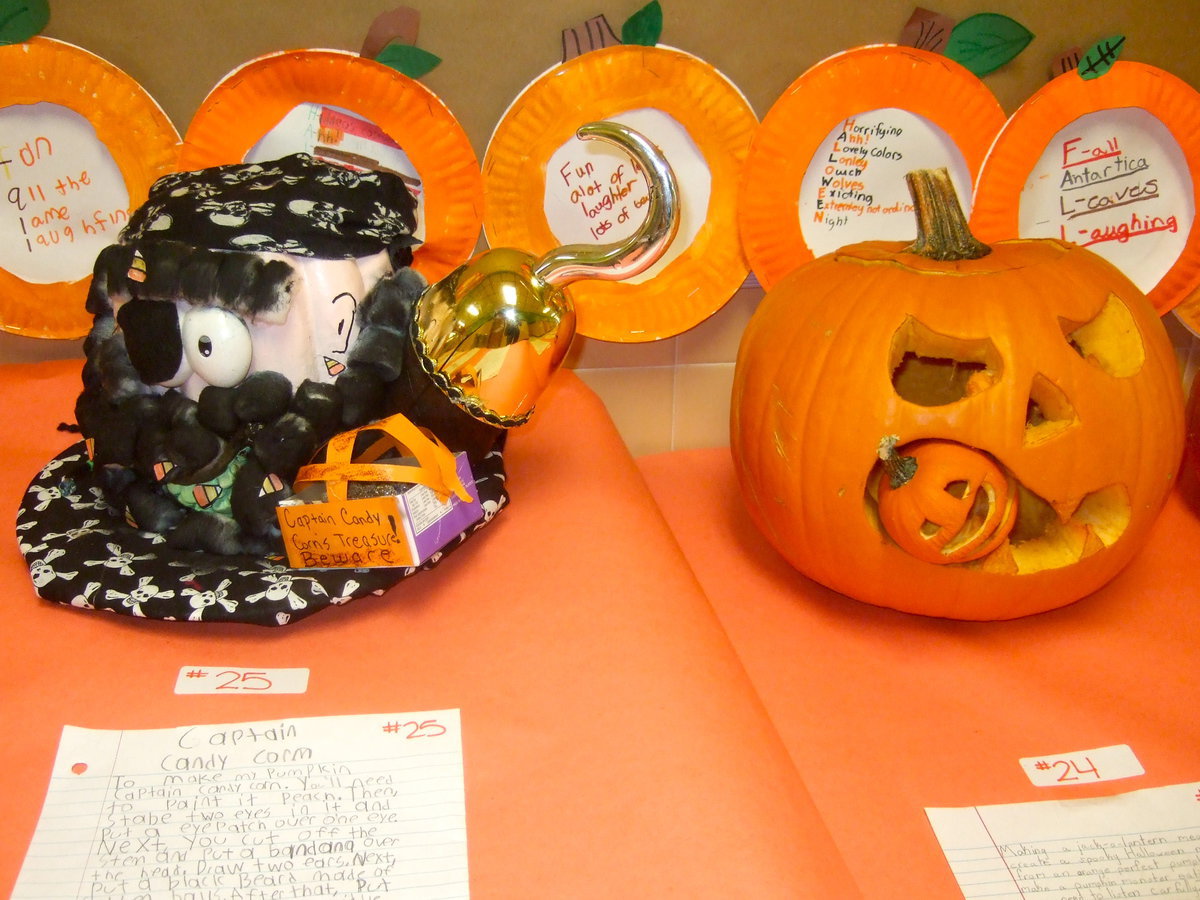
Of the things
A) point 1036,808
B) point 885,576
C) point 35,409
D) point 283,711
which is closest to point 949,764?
point 1036,808

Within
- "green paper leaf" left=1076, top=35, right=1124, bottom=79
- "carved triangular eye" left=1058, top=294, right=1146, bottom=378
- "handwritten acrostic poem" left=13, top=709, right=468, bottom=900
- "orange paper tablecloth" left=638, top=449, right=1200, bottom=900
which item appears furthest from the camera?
"green paper leaf" left=1076, top=35, right=1124, bottom=79

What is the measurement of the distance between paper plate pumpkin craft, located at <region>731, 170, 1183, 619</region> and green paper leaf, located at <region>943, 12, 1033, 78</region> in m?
0.32

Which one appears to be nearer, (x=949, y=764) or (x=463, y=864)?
(x=463, y=864)

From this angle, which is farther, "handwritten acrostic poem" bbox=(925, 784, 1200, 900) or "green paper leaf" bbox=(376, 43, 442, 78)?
"green paper leaf" bbox=(376, 43, 442, 78)

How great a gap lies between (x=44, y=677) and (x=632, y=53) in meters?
0.79

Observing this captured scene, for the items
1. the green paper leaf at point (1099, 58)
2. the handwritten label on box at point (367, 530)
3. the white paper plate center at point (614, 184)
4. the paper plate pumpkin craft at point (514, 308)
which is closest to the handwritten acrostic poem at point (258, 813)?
the handwritten label on box at point (367, 530)

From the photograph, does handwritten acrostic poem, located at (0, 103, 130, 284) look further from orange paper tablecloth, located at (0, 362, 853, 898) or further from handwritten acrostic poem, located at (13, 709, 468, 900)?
handwritten acrostic poem, located at (13, 709, 468, 900)

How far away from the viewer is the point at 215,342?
0.71 m

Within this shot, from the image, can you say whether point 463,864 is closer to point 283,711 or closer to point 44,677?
point 283,711

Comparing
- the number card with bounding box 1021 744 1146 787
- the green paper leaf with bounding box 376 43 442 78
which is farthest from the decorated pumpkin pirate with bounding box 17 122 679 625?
the number card with bounding box 1021 744 1146 787

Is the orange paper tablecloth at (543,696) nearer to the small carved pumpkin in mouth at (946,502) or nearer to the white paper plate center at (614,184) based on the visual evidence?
the small carved pumpkin in mouth at (946,502)

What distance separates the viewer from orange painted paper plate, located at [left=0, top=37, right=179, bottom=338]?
0.94 metres

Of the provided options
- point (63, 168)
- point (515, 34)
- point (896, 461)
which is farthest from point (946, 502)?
point (63, 168)

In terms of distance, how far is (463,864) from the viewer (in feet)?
1.78
